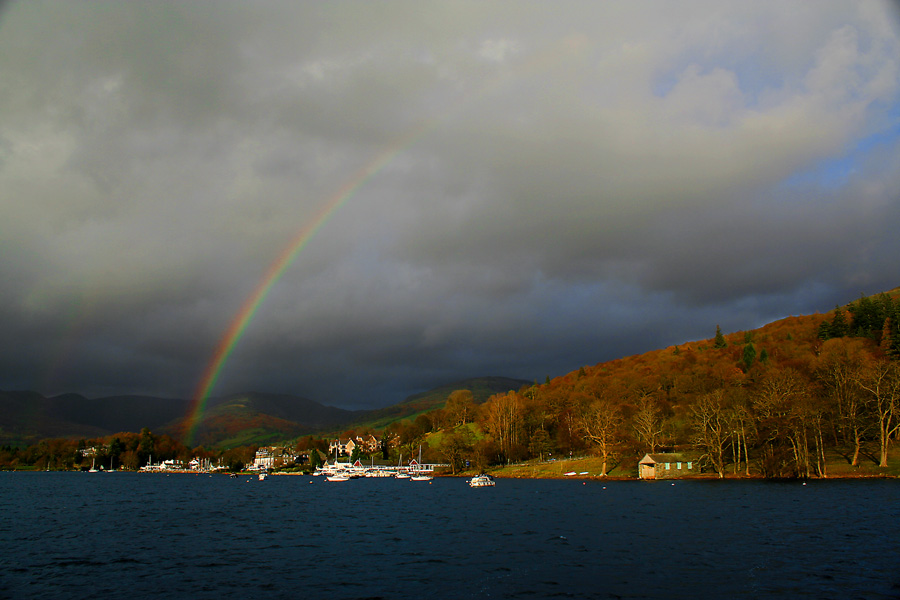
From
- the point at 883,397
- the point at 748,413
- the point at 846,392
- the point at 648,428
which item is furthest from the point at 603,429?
the point at 883,397

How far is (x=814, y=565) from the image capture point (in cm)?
3369

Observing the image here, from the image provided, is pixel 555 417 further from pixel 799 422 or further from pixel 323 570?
pixel 323 570

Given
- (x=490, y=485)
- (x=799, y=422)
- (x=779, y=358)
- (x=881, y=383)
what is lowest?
(x=490, y=485)

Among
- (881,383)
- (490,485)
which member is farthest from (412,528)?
(881,383)

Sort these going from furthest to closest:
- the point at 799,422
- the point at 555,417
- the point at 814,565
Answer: the point at 555,417 → the point at 799,422 → the point at 814,565

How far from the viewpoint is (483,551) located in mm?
41969

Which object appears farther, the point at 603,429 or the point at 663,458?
the point at 603,429

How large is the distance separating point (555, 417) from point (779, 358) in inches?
2777

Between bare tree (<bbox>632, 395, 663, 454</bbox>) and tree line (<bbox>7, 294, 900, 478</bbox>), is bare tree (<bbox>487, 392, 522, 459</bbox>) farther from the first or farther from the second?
bare tree (<bbox>632, 395, 663, 454</bbox>)

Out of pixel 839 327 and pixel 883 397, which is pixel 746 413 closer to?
pixel 883 397

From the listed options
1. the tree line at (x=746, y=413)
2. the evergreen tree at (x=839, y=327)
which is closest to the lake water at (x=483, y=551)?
the tree line at (x=746, y=413)

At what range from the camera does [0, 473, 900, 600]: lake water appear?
30.5m

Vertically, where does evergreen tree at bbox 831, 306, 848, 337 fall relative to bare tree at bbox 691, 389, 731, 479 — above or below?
above

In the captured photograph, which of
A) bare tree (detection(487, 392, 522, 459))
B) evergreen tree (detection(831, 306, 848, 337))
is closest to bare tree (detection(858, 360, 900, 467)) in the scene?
evergreen tree (detection(831, 306, 848, 337))
